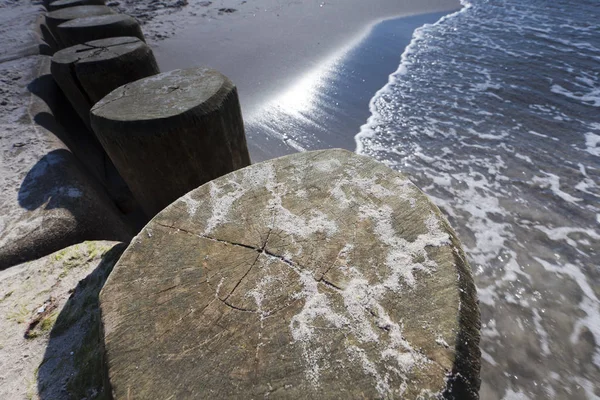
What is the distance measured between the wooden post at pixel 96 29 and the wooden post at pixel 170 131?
204 cm

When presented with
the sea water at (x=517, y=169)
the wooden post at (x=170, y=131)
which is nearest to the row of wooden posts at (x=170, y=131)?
the wooden post at (x=170, y=131)

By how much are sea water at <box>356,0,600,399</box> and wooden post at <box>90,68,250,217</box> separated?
2581 millimetres

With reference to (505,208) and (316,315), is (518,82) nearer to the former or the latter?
(505,208)

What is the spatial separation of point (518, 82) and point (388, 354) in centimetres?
712

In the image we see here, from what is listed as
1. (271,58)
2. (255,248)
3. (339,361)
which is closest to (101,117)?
(255,248)

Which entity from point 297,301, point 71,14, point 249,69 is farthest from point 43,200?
point 249,69

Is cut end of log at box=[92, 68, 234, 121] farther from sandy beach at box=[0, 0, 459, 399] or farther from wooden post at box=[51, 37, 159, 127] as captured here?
sandy beach at box=[0, 0, 459, 399]

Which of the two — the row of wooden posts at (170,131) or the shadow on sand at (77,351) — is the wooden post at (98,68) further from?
the shadow on sand at (77,351)

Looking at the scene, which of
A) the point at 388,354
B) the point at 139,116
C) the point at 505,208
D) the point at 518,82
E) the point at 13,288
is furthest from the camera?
the point at 518,82

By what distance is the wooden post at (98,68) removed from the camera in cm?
261

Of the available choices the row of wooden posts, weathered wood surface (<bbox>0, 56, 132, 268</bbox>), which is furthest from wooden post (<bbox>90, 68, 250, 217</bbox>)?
weathered wood surface (<bbox>0, 56, 132, 268</bbox>)

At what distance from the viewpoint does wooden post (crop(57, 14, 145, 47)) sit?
11.6 ft

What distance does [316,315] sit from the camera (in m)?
0.93

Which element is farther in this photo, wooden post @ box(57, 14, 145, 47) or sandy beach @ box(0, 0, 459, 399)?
wooden post @ box(57, 14, 145, 47)
